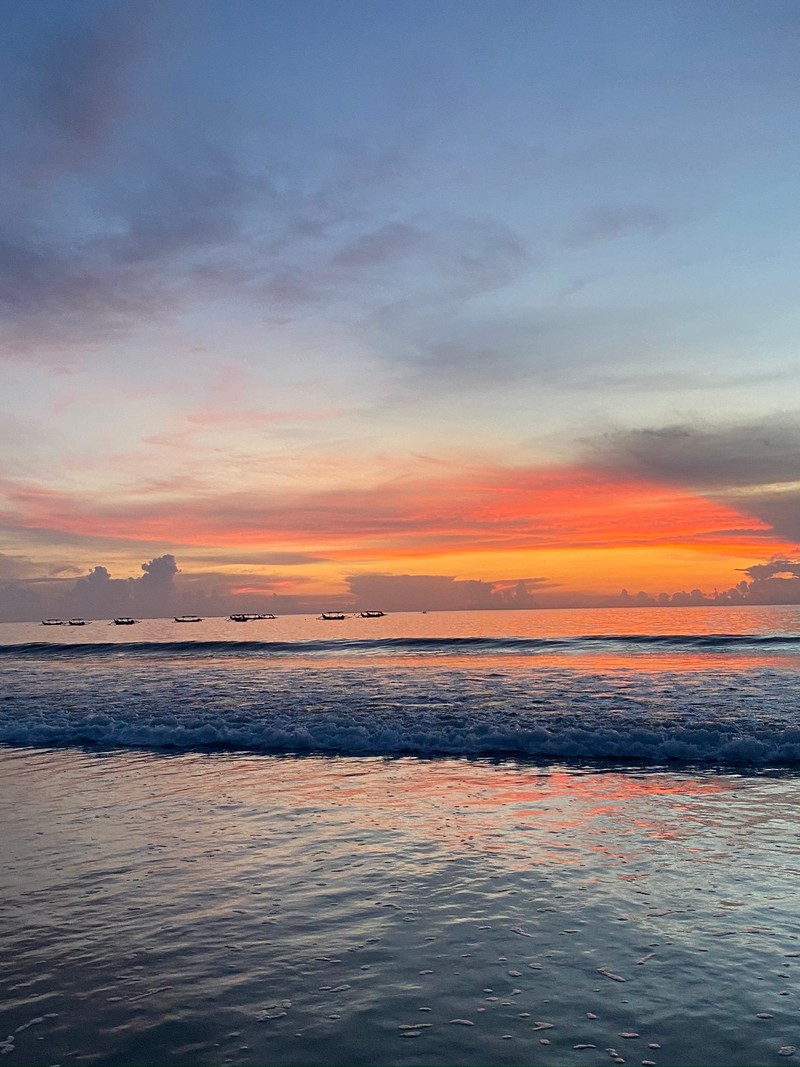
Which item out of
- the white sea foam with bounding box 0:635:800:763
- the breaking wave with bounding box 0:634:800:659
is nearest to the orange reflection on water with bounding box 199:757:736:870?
the white sea foam with bounding box 0:635:800:763

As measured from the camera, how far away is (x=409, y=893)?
9.30m

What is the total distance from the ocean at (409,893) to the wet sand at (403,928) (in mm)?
37

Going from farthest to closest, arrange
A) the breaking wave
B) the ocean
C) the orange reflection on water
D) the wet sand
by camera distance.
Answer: the breaking wave
the orange reflection on water
the ocean
the wet sand

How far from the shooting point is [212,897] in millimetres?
9273

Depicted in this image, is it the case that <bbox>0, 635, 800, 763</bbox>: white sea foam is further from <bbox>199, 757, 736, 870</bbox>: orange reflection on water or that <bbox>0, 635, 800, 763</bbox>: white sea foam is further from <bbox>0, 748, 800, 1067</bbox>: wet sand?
<bbox>0, 748, 800, 1067</bbox>: wet sand

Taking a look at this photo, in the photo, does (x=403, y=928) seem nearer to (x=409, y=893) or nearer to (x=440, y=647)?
(x=409, y=893)

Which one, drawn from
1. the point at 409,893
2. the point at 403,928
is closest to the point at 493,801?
the point at 409,893

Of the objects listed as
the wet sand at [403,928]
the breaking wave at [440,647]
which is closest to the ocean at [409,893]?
the wet sand at [403,928]

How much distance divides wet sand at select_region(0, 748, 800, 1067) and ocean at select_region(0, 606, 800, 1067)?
0.04 metres

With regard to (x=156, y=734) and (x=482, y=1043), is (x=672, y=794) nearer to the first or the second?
(x=482, y=1043)

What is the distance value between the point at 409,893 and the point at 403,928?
1081mm

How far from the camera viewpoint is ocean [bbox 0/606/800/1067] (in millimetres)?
6184

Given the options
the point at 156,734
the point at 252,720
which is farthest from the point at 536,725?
the point at 156,734

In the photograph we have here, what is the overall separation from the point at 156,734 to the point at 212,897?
49.4ft
